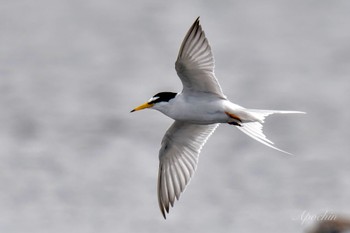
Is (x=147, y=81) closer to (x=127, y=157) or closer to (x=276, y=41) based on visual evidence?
(x=127, y=157)

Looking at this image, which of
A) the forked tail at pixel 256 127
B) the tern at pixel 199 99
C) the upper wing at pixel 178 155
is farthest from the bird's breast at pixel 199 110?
the upper wing at pixel 178 155

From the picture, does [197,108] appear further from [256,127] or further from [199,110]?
[256,127]

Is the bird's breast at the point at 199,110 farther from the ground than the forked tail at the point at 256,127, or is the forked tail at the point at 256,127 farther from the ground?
the bird's breast at the point at 199,110

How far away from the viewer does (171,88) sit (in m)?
18.5

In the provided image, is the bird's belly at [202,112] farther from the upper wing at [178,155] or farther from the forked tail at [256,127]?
the upper wing at [178,155]

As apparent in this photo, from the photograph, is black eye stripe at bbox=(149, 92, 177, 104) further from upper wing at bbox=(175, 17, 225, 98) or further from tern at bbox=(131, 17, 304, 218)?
upper wing at bbox=(175, 17, 225, 98)

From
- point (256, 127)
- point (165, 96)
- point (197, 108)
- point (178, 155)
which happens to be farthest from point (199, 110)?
point (178, 155)

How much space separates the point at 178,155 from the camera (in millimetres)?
10219

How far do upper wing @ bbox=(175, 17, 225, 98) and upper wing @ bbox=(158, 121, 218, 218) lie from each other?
3.44ft

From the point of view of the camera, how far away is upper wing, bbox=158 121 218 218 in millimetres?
10031

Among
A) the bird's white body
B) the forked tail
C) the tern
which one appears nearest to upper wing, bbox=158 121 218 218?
the tern

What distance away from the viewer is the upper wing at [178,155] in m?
10.0

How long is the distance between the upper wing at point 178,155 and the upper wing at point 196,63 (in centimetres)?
105

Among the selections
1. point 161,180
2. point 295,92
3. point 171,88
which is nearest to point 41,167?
point 171,88
